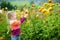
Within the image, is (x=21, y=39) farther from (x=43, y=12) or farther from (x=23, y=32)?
(x=43, y=12)

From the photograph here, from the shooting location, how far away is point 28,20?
7.26 meters

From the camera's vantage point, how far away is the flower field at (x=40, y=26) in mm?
6660

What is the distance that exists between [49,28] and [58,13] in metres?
0.55

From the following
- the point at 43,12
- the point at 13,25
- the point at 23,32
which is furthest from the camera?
the point at 43,12

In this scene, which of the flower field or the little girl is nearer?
the little girl

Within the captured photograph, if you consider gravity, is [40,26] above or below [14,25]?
below

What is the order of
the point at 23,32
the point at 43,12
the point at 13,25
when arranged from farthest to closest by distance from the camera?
the point at 43,12, the point at 23,32, the point at 13,25

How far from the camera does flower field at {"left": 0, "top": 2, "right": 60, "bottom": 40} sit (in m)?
6.66

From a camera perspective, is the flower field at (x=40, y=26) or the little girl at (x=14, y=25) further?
the flower field at (x=40, y=26)

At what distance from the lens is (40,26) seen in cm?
688

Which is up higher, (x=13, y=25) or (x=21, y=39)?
(x=13, y=25)

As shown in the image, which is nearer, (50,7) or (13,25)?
(13,25)

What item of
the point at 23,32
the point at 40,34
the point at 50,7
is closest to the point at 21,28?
the point at 23,32

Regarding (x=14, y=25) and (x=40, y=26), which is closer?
(x=14, y=25)
